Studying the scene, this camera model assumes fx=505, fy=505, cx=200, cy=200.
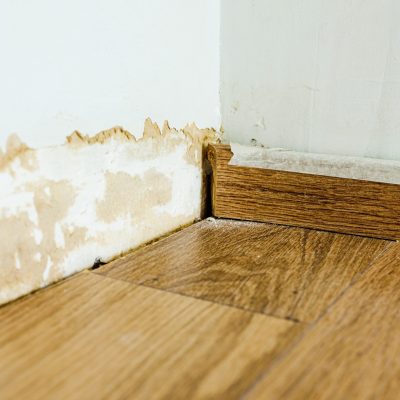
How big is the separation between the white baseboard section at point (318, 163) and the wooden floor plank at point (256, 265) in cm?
10

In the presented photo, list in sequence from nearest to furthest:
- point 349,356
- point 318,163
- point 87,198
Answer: point 349,356 → point 87,198 → point 318,163

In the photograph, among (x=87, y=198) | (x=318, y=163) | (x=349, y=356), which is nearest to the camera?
(x=349, y=356)

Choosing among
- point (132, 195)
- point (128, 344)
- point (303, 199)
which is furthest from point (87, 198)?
point (303, 199)

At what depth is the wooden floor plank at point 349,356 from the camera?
41 centimetres

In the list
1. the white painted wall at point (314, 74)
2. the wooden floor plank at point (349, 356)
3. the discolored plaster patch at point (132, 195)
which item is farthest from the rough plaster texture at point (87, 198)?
the wooden floor plank at point (349, 356)

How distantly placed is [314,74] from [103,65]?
1.14 ft

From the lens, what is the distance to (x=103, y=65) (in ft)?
2.10

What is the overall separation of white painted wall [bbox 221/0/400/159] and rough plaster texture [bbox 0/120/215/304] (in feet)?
0.41

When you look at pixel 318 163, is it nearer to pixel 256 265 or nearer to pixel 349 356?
pixel 256 265

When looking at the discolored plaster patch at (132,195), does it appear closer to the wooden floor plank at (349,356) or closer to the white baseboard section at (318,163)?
the white baseboard section at (318,163)

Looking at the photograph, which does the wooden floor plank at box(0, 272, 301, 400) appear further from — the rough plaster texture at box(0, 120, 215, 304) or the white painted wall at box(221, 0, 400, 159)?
the white painted wall at box(221, 0, 400, 159)

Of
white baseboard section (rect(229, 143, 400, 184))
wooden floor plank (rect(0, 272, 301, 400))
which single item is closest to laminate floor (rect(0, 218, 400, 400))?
wooden floor plank (rect(0, 272, 301, 400))

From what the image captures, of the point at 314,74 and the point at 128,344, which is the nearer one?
the point at 128,344

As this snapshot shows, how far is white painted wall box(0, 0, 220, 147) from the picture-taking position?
1.76ft
